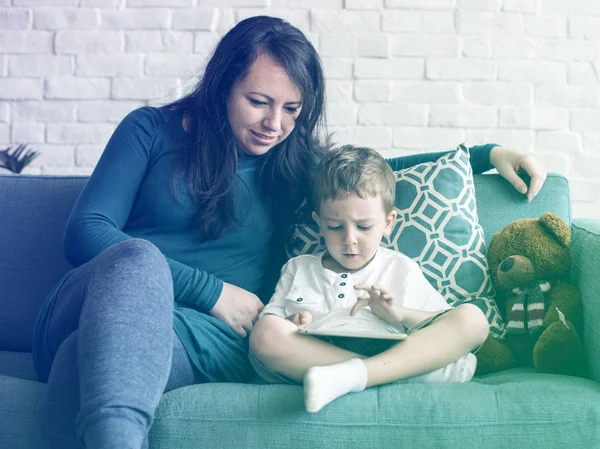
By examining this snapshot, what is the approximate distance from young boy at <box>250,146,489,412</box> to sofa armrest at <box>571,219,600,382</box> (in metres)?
0.22

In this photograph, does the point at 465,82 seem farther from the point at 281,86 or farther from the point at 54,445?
the point at 54,445

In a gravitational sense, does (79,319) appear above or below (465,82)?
below

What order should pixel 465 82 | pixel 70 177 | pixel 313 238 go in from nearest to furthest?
1. pixel 313 238
2. pixel 70 177
3. pixel 465 82

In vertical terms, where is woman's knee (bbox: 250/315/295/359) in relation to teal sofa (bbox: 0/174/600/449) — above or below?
above

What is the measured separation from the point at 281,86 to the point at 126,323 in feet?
2.38

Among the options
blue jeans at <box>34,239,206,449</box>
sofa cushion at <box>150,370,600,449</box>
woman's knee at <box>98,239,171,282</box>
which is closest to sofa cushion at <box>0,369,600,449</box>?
sofa cushion at <box>150,370,600,449</box>

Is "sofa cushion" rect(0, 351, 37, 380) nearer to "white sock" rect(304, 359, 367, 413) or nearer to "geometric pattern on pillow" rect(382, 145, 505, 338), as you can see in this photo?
"white sock" rect(304, 359, 367, 413)

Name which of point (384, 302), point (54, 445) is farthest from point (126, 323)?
point (384, 302)

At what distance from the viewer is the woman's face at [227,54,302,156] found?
5.13 feet

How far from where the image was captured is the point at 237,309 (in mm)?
1492

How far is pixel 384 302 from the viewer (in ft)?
4.38

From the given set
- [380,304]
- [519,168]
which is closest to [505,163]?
[519,168]

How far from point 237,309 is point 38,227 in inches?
24.3

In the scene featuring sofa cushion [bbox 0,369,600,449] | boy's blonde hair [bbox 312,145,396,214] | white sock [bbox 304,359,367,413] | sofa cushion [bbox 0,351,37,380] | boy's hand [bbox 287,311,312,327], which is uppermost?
boy's blonde hair [bbox 312,145,396,214]
